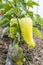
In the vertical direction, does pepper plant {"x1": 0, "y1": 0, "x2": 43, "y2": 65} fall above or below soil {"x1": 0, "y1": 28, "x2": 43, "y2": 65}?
above

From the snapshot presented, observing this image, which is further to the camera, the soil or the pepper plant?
the soil

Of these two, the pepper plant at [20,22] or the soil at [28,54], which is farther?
the soil at [28,54]

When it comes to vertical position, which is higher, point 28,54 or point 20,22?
point 20,22

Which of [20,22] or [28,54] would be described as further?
[28,54]

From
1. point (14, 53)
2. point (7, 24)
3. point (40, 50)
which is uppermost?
point (7, 24)

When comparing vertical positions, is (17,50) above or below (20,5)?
A: below

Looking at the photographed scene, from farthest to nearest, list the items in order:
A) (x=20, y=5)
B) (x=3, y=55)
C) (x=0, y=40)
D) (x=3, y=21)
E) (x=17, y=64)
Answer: (x=0, y=40), (x=3, y=55), (x=17, y=64), (x=3, y=21), (x=20, y=5)

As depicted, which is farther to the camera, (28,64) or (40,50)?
(40,50)

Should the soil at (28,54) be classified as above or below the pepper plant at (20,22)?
below

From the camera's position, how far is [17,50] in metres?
0.84

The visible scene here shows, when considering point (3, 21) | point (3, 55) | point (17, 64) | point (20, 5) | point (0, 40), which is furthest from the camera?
point (0, 40)

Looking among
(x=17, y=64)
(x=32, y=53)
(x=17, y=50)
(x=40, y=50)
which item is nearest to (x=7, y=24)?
(x=17, y=50)

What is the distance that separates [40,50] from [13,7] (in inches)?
24.0

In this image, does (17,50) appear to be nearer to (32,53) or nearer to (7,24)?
(7,24)
